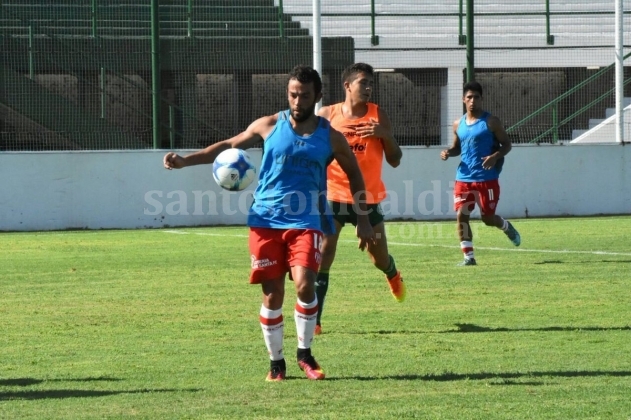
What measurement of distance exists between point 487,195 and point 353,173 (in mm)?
7363

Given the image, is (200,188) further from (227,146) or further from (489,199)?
(227,146)

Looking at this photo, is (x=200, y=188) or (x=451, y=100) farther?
(x=451, y=100)

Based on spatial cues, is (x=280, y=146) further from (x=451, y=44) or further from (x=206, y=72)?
(x=451, y=44)

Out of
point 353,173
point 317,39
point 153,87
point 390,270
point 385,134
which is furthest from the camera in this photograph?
point 153,87

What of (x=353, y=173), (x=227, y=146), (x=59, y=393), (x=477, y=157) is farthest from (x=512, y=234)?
(x=59, y=393)

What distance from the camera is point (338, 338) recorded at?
8.50 m

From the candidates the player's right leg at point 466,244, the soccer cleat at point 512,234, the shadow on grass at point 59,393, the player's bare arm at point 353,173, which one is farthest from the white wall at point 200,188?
the shadow on grass at point 59,393

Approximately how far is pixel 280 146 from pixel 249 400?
1.68 meters

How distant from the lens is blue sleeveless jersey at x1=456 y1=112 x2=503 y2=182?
14.2m

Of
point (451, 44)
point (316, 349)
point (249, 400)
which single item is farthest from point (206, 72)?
point (249, 400)

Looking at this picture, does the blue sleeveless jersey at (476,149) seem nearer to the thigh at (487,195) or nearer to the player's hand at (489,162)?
the thigh at (487,195)

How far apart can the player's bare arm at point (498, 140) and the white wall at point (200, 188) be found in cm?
677

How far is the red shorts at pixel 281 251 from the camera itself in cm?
686

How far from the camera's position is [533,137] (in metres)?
22.2
